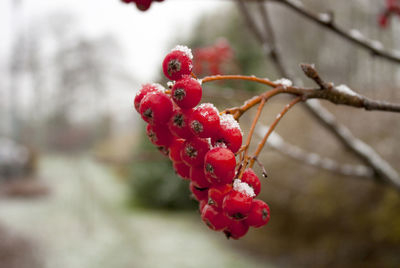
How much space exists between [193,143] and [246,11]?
1.15m

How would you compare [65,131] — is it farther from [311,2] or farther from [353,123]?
[311,2]

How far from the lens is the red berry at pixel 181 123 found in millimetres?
A: 514

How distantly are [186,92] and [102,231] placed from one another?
659cm

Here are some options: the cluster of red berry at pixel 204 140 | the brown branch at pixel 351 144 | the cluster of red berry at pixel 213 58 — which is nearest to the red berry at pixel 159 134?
the cluster of red berry at pixel 204 140

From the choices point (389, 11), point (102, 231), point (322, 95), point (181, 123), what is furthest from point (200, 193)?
point (102, 231)

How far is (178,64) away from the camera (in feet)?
1.71

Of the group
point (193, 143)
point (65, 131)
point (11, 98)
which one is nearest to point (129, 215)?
point (65, 131)

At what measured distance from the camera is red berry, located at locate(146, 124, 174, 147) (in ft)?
1.83

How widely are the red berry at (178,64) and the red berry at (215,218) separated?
0.24 m

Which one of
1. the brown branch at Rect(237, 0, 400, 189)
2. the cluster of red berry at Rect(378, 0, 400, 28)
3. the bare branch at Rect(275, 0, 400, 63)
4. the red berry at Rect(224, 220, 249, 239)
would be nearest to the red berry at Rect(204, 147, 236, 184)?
the red berry at Rect(224, 220, 249, 239)

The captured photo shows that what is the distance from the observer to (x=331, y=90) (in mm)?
556

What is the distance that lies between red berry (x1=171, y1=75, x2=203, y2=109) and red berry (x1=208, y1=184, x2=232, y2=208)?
15cm

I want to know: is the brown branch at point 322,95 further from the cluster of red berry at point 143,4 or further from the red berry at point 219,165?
the cluster of red berry at point 143,4

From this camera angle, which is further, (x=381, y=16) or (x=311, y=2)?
(x=311, y=2)
